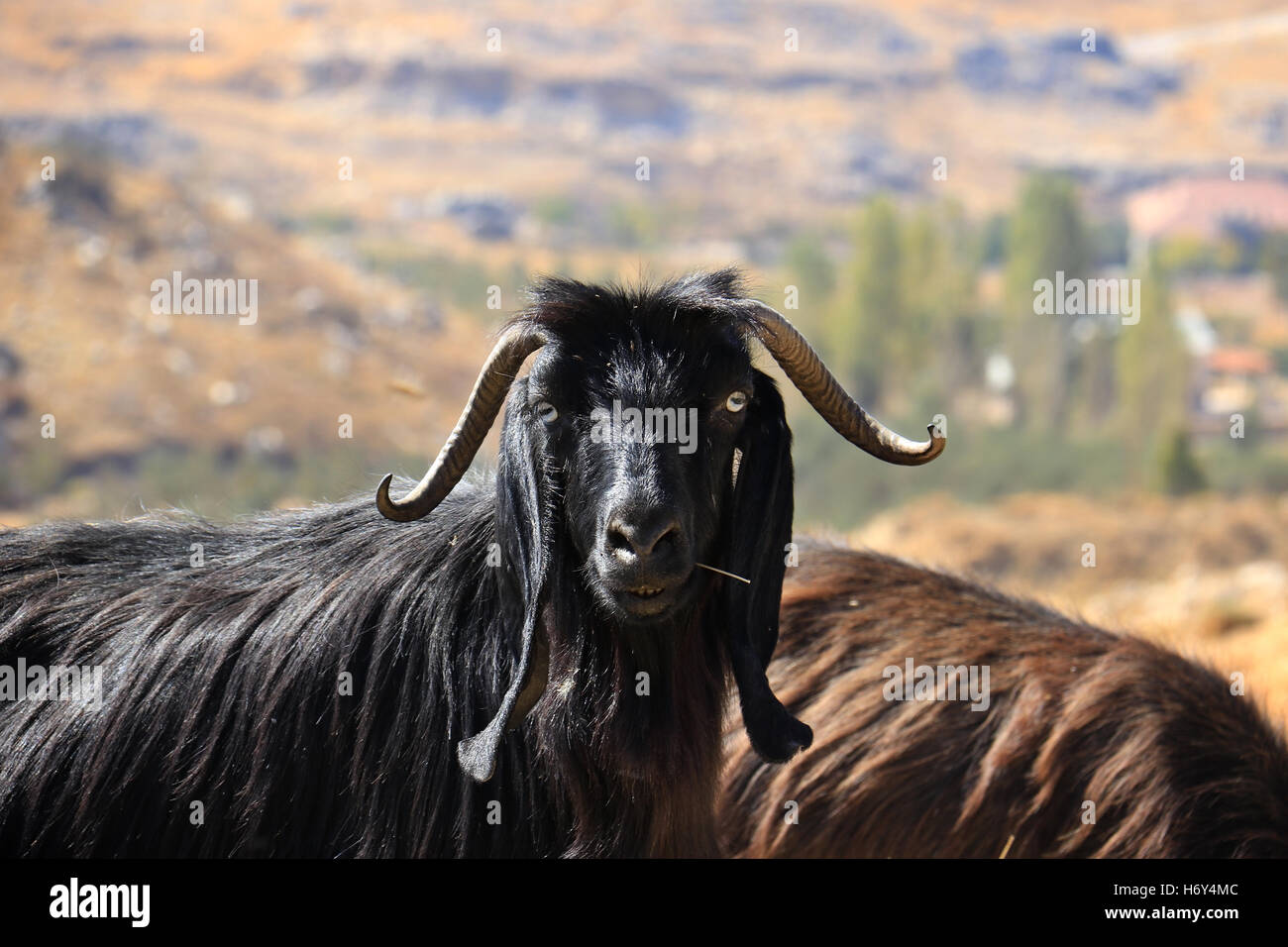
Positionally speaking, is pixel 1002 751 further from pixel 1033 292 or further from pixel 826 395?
pixel 1033 292

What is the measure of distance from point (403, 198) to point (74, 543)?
87.3 m

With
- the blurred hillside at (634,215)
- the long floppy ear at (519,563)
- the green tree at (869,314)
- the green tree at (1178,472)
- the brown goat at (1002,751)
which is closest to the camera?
the long floppy ear at (519,563)

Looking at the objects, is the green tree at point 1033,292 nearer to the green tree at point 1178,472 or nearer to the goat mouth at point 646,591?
the green tree at point 1178,472

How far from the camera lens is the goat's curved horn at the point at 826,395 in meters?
5.38

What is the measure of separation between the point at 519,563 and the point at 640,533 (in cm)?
70

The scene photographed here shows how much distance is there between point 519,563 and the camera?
5.32 m

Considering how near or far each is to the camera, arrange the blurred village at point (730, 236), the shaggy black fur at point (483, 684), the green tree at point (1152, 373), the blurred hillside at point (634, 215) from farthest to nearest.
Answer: the green tree at point (1152, 373) → the blurred hillside at point (634, 215) → the blurred village at point (730, 236) → the shaggy black fur at point (483, 684)

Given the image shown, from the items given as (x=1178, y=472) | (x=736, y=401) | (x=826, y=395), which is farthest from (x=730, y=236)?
(x=736, y=401)

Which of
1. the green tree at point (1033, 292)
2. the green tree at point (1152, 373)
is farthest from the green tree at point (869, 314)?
the green tree at point (1152, 373)

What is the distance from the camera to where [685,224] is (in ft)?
284

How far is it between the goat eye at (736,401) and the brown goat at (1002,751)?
90.8 inches
